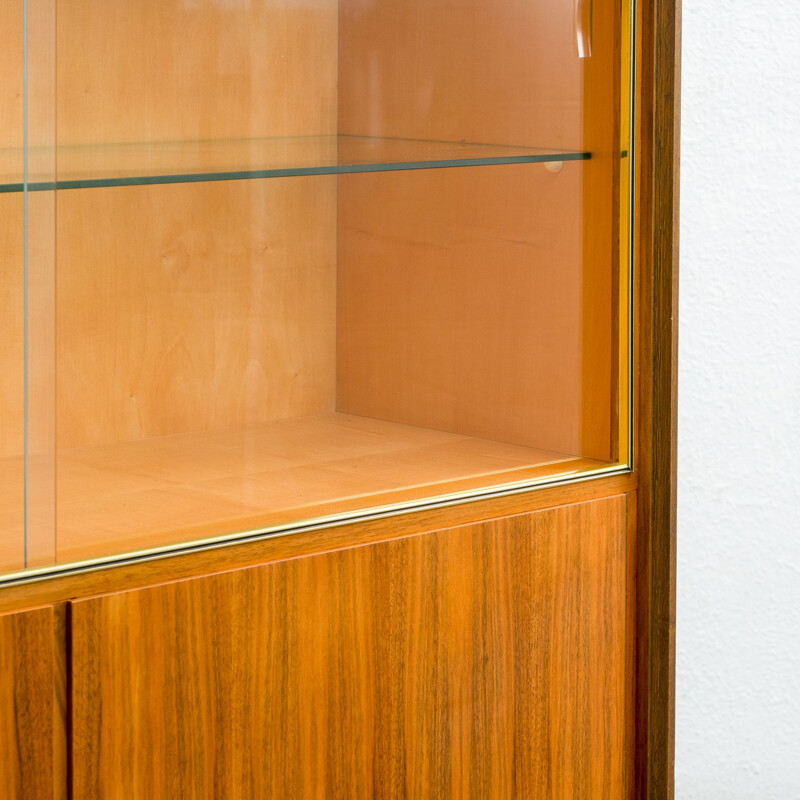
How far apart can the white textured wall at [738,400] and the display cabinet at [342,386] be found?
0.23 meters

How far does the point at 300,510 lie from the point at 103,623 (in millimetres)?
185

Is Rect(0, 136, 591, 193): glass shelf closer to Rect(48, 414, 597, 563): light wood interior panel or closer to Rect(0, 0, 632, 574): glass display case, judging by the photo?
Rect(0, 0, 632, 574): glass display case

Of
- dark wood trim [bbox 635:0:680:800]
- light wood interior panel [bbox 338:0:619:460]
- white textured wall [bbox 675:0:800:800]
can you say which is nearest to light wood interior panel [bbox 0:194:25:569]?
light wood interior panel [bbox 338:0:619:460]

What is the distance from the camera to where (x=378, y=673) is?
923mm

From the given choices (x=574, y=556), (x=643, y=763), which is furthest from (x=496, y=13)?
(x=643, y=763)

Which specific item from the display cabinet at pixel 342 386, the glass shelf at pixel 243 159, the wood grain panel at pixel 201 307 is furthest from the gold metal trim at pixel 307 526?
the glass shelf at pixel 243 159

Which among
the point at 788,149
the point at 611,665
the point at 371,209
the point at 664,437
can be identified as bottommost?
the point at 611,665

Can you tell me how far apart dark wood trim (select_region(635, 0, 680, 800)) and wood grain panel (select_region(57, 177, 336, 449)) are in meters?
0.29

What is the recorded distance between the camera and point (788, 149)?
1.30m

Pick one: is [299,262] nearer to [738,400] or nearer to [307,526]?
[307,526]

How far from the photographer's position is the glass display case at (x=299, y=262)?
0.81m

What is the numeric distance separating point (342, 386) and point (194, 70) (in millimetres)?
304

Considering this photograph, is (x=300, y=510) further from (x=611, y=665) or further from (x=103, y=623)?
(x=611, y=665)

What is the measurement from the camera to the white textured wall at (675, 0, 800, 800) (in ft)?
4.09
